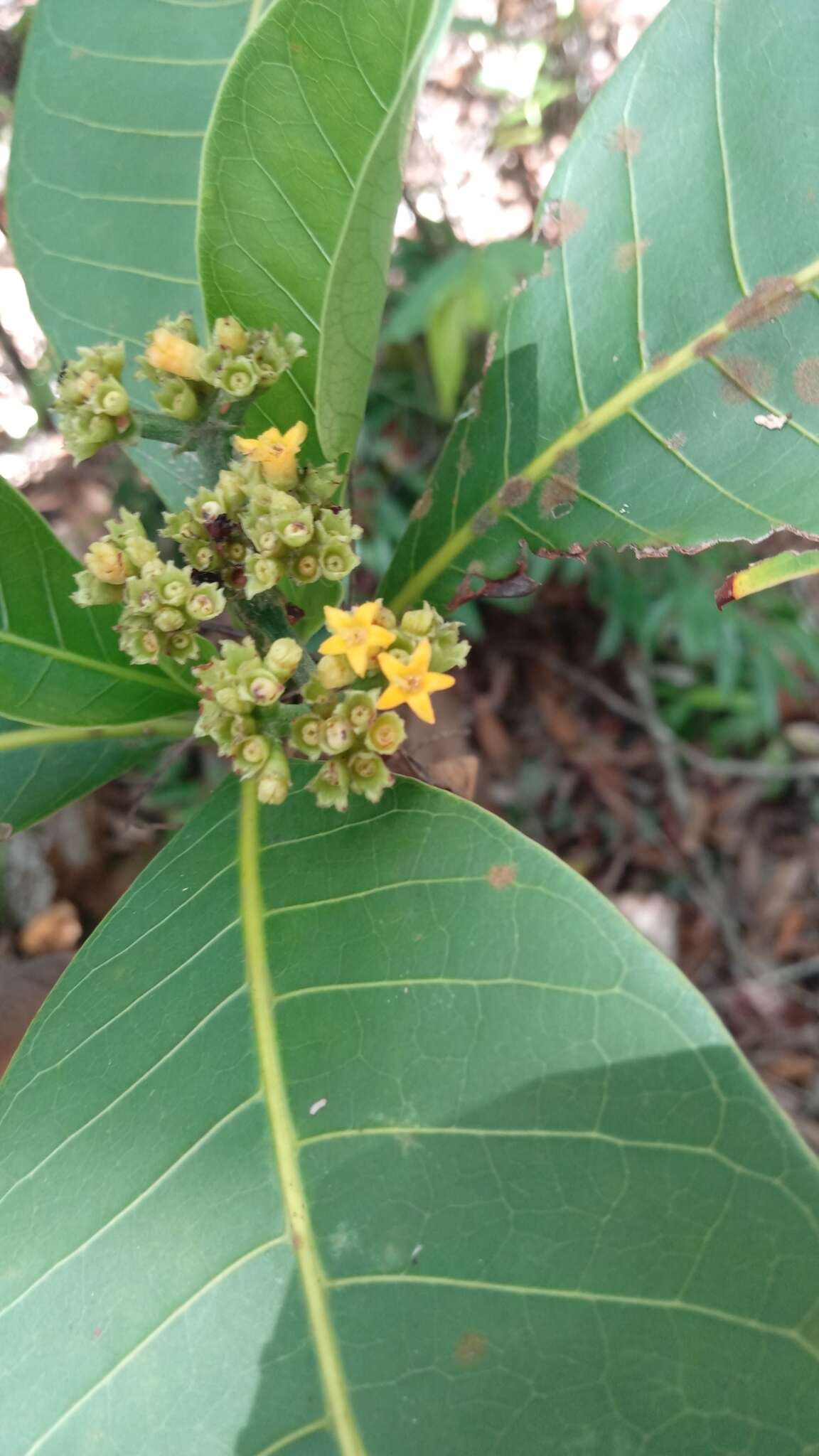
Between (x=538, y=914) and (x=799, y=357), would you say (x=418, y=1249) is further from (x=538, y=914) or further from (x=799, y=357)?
(x=799, y=357)

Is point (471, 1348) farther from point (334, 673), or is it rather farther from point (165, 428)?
point (165, 428)

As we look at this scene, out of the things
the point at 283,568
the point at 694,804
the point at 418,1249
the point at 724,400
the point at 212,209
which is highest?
the point at 212,209

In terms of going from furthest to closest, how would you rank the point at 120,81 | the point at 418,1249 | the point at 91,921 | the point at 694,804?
the point at 694,804 → the point at 91,921 → the point at 120,81 → the point at 418,1249

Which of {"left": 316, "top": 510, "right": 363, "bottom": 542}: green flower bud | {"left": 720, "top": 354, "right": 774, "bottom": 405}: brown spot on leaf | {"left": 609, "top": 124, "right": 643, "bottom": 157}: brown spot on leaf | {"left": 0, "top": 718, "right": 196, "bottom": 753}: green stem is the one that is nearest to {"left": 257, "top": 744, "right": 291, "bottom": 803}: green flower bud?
{"left": 316, "top": 510, "right": 363, "bottom": 542}: green flower bud

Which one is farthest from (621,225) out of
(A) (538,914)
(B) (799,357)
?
(A) (538,914)

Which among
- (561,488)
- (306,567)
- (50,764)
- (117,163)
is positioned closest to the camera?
(306,567)

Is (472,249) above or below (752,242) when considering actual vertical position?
below

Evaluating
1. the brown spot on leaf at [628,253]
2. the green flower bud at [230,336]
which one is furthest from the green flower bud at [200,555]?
the brown spot on leaf at [628,253]

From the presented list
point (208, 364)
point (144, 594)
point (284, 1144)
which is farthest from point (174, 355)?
point (284, 1144)
